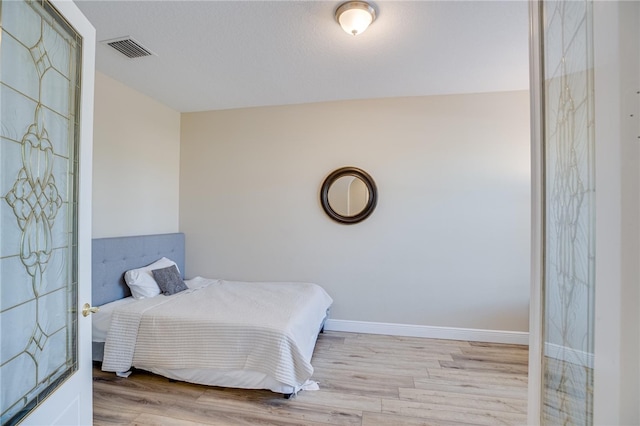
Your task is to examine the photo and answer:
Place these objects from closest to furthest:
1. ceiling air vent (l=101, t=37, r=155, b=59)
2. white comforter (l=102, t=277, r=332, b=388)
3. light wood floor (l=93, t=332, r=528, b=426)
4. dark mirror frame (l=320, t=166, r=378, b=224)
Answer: light wood floor (l=93, t=332, r=528, b=426) < white comforter (l=102, t=277, r=332, b=388) < ceiling air vent (l=101, t=37, r=155, b=59) < dark mirror frame (l=320, t=166, r=378, b=224)

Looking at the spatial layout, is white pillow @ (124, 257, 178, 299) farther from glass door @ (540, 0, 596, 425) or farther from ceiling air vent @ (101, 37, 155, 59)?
glass door @ (540, 0, 596, 425)

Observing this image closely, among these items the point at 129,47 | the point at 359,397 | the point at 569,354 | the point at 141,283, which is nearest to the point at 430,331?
the point at 359,397

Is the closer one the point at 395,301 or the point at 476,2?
the point at 476,2

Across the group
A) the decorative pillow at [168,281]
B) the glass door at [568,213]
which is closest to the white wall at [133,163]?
the decorative pillow at [168,281]

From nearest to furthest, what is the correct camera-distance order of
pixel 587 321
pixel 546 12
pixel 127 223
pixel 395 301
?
pixel 587 321, pixel 546 12, pixel 127 223, pixel 395 301

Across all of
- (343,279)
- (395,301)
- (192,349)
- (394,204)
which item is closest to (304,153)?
(394,204)

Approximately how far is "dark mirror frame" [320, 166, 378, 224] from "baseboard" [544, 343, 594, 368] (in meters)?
2.42

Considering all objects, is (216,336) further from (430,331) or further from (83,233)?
(430,331)

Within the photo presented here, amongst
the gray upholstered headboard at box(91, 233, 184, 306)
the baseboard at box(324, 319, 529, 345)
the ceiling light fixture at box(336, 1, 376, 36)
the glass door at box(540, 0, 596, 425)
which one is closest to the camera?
the glass door at box(540, 0, 596, 425)

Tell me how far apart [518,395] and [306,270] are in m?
2.16

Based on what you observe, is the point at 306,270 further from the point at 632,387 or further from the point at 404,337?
the point at 632,387

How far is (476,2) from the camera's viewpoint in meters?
1.76

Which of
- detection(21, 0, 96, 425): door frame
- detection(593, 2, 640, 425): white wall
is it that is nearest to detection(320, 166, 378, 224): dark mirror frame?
detection(21, 0, 96, 425): door frame

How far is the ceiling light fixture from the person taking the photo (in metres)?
1.75
